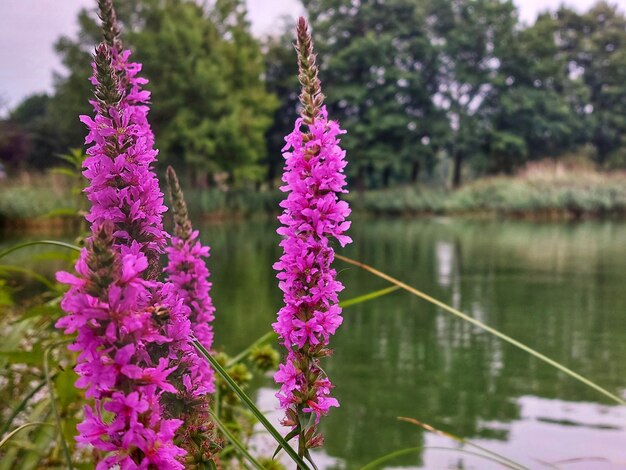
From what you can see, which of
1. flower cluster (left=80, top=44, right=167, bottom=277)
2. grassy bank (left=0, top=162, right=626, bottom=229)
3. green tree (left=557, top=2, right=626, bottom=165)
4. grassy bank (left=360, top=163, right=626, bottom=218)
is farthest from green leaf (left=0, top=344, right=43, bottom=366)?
green tree (left=557, top=2, right=626, bottom=165)

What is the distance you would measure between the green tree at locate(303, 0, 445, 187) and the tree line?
0.32ft

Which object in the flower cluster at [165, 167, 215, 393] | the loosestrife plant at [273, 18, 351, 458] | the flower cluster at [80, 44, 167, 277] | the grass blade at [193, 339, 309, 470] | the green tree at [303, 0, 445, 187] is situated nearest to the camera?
the flower cluster at [80, 44, 167, 277]

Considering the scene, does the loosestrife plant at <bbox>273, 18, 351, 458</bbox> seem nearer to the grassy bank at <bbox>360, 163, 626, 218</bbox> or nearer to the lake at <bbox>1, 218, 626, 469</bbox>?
the lake at <bbox>1, 218, 626, 469</bbox>

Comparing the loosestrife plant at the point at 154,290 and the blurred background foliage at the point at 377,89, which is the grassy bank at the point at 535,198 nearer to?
the blurred background foliage at the point at 377,89

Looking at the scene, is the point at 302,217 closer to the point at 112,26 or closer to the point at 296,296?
the point at 296,296

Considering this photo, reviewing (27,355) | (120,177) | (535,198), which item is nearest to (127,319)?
(120,177)

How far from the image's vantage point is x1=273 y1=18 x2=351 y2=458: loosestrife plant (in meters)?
1.11

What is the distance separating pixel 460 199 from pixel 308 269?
25.5m

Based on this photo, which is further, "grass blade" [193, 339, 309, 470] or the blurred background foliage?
the blurred background foliage

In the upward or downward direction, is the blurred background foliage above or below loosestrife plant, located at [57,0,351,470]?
above

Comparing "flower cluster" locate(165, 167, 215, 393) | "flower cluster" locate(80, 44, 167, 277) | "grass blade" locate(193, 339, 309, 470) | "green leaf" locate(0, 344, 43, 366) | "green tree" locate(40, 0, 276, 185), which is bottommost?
"green leaf" locate(0, 344, 43, 366)

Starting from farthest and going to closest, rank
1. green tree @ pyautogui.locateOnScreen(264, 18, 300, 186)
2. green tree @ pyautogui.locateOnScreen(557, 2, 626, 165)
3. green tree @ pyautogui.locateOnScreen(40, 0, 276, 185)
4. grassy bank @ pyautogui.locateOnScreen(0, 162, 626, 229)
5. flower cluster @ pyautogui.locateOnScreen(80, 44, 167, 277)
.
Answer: green tree @ pyautogui.locateOnScreen(557, 2, 626, 165)
green tree @ pyautogui.locateOnScreen(264, 18, 300, 186)
green tree @ pyautogui.locateOnScreen(40, 0, 276, 185)
grassy bank @ pyautogui.locateOnScreen(0, 162, 626, 229)
flower cluster @ pyautogui.locateOnScreen(80, 44, 167, 277)

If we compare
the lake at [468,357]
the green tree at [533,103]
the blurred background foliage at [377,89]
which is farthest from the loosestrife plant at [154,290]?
the green tree at [533,103]

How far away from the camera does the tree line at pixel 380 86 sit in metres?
28.1
